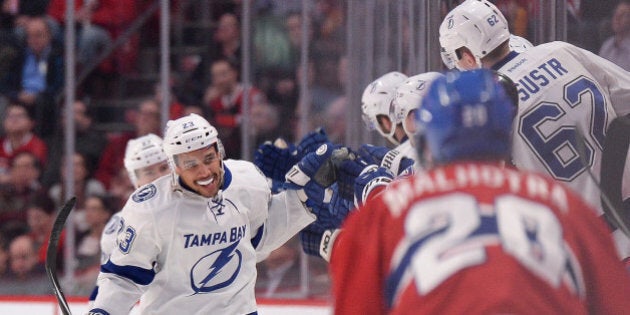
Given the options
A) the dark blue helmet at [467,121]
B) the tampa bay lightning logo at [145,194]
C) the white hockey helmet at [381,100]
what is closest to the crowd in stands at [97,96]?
the white hockey helmet at [381,100]

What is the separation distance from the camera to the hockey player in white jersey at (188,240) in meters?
3.52

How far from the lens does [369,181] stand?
3322 millimetres

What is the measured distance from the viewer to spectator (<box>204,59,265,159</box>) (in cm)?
587

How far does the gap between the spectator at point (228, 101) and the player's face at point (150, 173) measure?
108 cm

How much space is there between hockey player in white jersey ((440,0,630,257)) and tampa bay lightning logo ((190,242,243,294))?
927mm

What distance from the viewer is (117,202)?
6297 mm

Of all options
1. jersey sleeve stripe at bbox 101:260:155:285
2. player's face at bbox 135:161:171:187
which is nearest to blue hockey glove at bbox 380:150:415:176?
jersey sleeve stripe at bbox 101:260:155:285

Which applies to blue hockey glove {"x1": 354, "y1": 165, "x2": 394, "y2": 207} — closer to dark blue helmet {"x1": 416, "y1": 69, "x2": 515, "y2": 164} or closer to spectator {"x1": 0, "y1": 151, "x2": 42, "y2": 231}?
dark blue helmet {"x1": 416, "y1": 69, "x2": 515, "y2": 164}

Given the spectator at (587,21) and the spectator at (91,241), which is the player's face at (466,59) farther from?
the spectator at (91,241)

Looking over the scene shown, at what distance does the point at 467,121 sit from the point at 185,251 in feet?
6.88

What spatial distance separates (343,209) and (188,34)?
3226 millimetres

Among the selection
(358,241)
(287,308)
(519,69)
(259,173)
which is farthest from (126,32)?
(358,241)

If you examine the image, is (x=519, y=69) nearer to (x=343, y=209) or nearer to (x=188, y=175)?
(x=343, y=209)

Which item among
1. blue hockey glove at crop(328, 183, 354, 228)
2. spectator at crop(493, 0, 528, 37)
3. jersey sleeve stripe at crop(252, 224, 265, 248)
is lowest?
jersey sleeve stripe at crop(252, 224, 265, 248)
